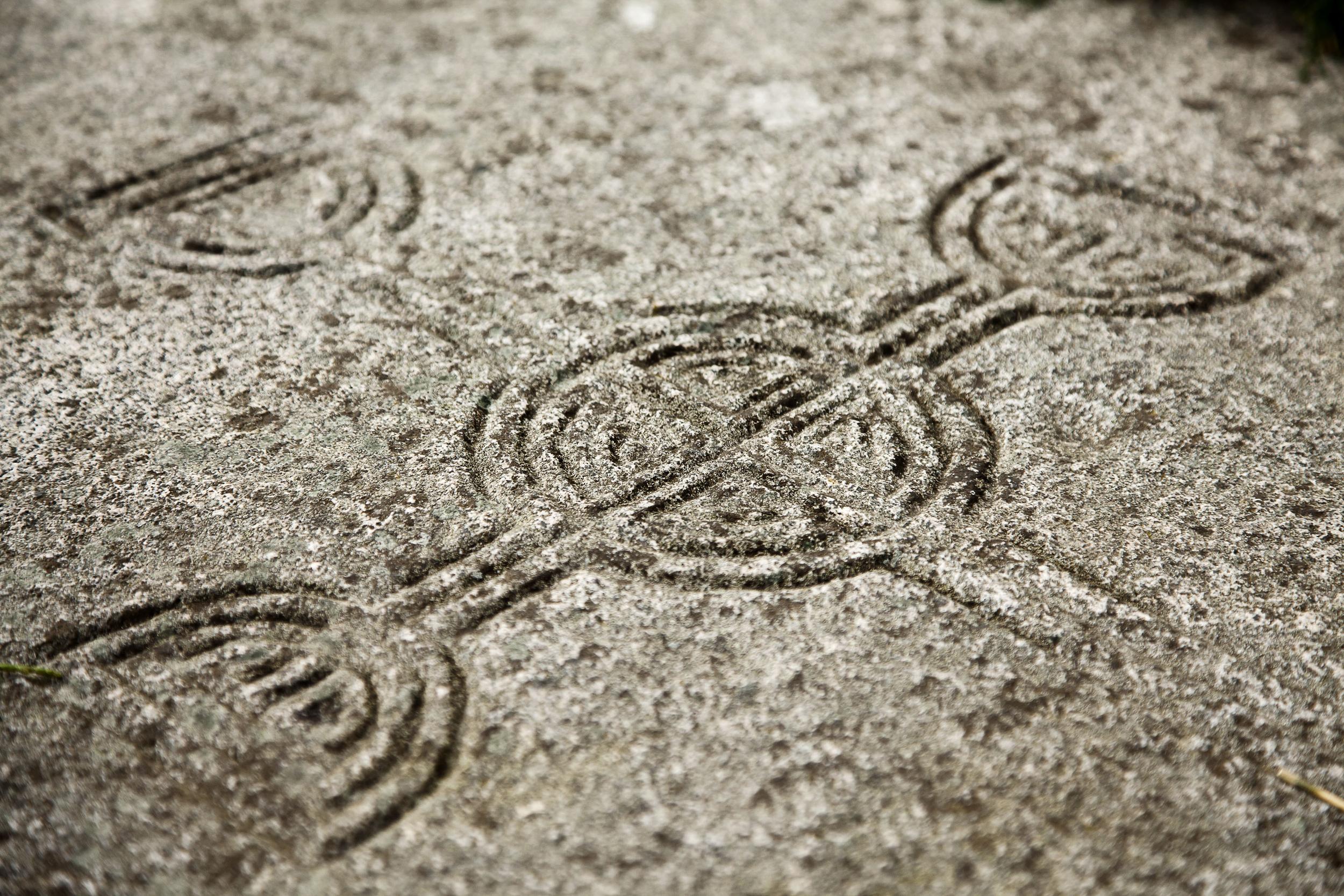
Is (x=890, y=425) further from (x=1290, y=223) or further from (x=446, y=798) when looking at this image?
(x=1290, y=223)

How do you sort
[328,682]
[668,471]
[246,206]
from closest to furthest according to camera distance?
[328,682] < [668,471] < [246,206]

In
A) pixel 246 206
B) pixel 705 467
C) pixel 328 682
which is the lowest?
pixel 328 682

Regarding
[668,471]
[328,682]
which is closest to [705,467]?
[668,471]

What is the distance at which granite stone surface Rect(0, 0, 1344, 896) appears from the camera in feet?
3.66

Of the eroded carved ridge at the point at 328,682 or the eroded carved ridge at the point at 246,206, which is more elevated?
the eroded carved ridge at the point at 246,206

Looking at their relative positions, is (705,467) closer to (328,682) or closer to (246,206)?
(328,682)

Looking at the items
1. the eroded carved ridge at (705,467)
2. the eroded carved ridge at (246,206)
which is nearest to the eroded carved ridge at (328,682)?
the eroded carved ridge at (705,467)

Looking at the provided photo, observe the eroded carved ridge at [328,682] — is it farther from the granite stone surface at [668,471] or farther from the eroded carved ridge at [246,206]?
the eroded carved ridge at [246,206]

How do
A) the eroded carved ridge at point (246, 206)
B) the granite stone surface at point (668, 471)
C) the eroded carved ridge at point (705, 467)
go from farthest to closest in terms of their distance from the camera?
the eroded carved ridge at point (246, 206), the eroded carved ridge at point (705, 467), the granite stone surface at point (668, 471)

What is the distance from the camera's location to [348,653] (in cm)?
126

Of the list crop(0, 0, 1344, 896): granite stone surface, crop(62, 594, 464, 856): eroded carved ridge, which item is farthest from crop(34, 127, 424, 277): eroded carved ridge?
crop(62, 594, 464, 856): eroded carved ridge

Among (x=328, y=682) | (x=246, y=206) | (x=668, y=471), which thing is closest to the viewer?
(x=328, y=682)

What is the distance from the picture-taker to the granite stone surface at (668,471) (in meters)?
1.12

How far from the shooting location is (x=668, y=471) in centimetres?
148
